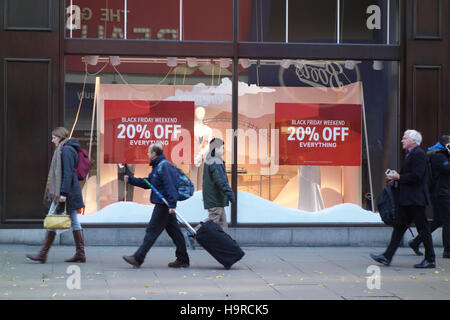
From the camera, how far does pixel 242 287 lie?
815cm

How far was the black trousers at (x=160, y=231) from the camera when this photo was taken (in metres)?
9.30

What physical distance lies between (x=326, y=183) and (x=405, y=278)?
12.1 ft

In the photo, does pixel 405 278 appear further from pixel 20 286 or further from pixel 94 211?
pixel 94 211

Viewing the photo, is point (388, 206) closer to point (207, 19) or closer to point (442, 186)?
point (442, 186)

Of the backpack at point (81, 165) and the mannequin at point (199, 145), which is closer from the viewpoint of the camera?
the backpack at point (81, 165)

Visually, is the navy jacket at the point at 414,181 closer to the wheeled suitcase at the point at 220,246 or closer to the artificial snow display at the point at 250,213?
the wheeled suitcase at the point at 220,246

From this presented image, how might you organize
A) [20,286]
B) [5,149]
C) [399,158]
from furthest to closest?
[399,158], [5,149], [20,286]

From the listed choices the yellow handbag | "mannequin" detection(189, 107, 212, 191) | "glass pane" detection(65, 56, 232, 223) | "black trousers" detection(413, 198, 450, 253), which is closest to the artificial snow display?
"glass pane" detection(65, 56, 232, 223)

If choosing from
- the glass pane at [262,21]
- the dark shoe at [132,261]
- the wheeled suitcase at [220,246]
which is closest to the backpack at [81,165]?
the wheeled suitcase at [220,246]

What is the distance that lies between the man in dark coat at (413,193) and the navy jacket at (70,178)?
4167mm

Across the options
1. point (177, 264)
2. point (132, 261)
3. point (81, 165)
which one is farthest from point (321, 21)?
point (132, 261)

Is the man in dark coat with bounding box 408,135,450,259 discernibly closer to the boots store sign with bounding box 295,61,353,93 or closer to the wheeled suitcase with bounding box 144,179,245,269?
the boots store sign with bounding box 295,61,353,93
